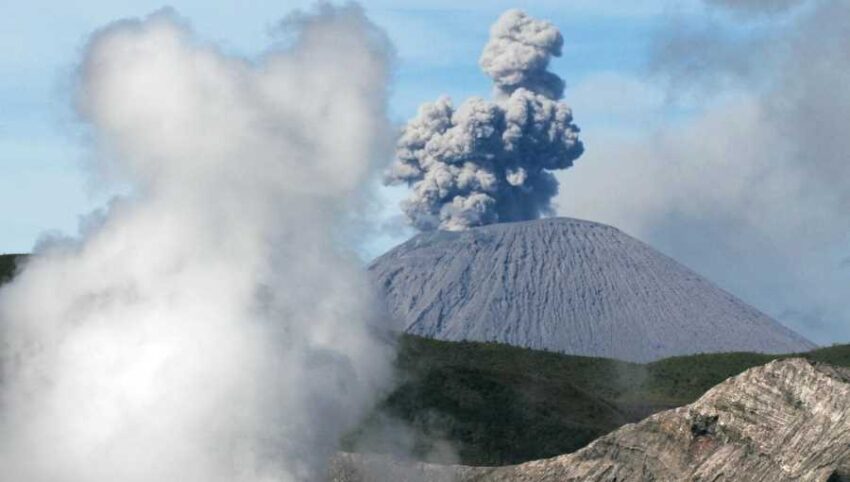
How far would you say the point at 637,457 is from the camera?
57125 millimetres

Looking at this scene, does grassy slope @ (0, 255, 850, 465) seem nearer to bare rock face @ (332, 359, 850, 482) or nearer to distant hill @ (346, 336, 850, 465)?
distant hill @ (346, 336, 850, 465)

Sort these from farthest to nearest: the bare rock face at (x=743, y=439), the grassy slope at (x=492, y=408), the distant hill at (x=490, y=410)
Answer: the grassy slope at (x=492, y=408) → the distant hill at (x=490, y=410) → the bare rock face at (x=743, y=439)

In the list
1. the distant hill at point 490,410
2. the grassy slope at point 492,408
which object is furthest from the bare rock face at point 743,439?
the grassy slope at point 492,408

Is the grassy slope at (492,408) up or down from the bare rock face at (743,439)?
up

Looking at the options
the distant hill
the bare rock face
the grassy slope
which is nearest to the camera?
the bare rock face

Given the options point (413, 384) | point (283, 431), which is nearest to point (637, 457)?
point (283, 431)

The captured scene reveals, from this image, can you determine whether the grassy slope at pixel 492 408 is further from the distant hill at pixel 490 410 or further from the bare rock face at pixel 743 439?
the bare rock face at pixel 743 439

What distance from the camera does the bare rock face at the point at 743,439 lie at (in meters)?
53.5

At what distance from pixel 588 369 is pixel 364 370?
118 meters

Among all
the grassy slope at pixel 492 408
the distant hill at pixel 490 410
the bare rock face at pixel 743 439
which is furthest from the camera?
the grassy slope at pixel 492 408

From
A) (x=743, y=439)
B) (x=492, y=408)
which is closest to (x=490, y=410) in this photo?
(x=492, y=408)

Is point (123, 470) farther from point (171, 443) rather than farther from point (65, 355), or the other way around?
point (65, 355)

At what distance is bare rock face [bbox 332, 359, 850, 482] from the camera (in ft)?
176

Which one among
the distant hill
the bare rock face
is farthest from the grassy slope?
the bare rock face
